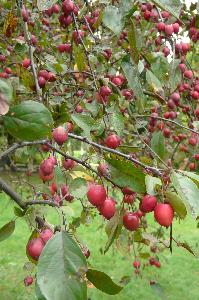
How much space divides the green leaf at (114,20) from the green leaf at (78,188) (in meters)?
0.41

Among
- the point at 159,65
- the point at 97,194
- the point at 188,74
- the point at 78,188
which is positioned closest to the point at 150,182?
the point at 97,194

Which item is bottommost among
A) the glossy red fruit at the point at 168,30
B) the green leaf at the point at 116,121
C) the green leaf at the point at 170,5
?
the green leaf at the point at 116,121

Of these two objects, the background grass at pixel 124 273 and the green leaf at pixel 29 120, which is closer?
the green leaf at pixel 29 120

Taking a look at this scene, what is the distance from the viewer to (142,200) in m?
1.10

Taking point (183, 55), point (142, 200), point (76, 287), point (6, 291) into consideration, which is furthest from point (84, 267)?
point (6, 291)

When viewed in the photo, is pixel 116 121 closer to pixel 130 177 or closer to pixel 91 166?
pixel 91 166

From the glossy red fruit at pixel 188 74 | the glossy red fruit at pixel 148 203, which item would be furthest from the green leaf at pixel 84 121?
the glossy red fruit at pixel 188 74

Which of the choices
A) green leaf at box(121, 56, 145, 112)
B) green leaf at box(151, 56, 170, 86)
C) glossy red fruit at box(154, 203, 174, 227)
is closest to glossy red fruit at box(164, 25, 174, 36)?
green leaf at box(151, 56, 170, 86)

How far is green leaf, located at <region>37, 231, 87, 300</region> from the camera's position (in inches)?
31.9

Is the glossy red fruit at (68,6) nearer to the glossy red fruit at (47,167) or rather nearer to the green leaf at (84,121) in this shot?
the green leaf at (84,121)

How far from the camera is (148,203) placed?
107cm

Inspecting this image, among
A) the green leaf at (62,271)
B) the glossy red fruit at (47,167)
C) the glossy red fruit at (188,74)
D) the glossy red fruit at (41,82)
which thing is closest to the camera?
the green leaf at (62,271)

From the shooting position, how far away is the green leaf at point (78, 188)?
4.43ft

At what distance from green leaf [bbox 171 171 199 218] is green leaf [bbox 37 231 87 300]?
0.72 feet
